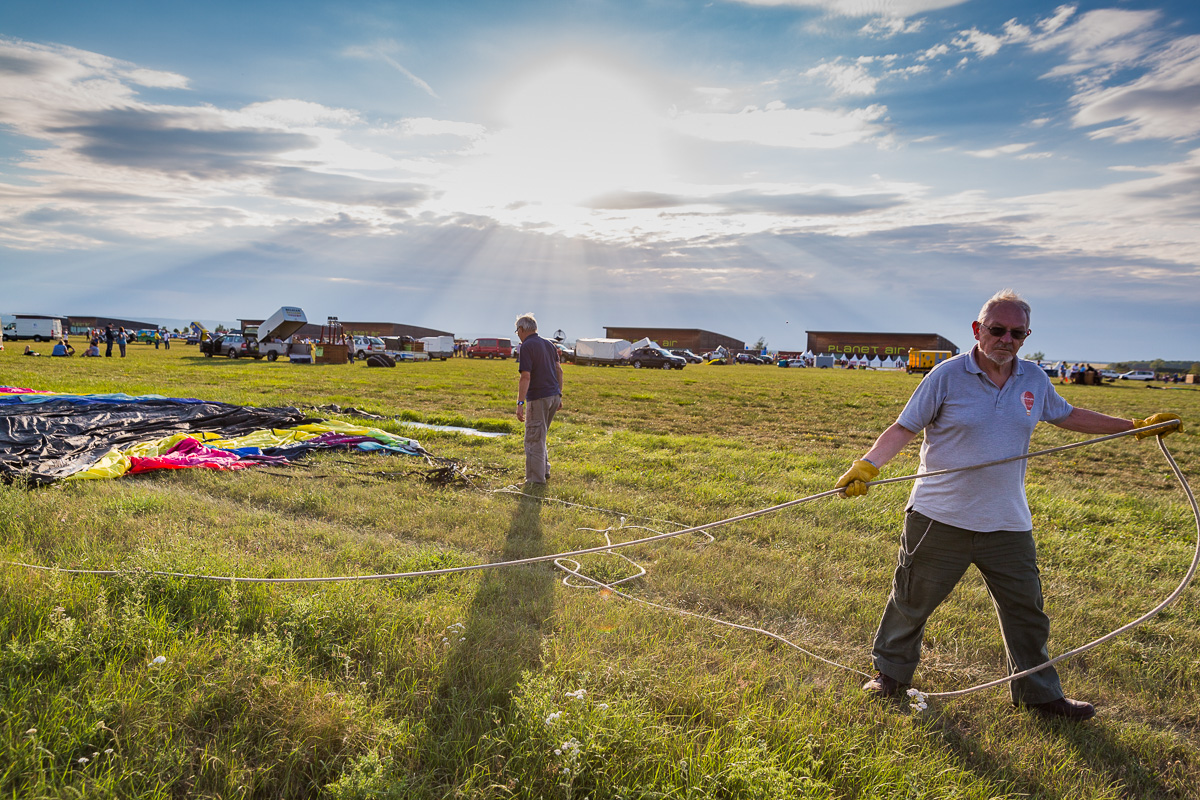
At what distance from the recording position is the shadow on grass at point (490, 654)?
267cm

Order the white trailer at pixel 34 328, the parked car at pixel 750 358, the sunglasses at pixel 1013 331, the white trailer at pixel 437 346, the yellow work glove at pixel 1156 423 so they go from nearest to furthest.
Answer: the sunglasses at pixel 1013 331 → the yellow work glove at pixel 1156 423 → the white trailer at pixel 437 346 → the white trailer at pixel 34 328 → the parked car at pixel 750 358

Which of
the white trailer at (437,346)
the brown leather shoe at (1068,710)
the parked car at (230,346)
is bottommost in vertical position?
the brown leather shoe at (1068,710)

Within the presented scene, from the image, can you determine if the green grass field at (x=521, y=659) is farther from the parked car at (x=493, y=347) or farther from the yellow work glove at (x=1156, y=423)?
the parked car at (x=493, y=347)

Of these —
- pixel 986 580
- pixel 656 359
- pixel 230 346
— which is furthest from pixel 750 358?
pixel 986 580

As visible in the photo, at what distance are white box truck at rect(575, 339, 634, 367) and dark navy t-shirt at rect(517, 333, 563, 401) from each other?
1596 inches

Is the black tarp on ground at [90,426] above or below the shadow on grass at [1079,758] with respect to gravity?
above

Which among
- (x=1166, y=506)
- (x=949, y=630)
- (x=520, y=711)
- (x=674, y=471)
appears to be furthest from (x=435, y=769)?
(x=1166, y=506)

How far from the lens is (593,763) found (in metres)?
2.41

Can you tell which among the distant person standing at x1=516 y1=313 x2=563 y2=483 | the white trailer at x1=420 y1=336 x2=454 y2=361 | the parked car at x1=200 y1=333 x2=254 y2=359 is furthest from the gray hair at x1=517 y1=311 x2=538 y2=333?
the white trailer at x1=420 y1=336 x2=454 y2=361

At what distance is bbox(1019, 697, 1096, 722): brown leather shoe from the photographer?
3.07 metres

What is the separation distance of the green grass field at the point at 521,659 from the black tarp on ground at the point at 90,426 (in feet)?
2.84

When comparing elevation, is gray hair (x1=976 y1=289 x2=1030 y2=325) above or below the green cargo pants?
above

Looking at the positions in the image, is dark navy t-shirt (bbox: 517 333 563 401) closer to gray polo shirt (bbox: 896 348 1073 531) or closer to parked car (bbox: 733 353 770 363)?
gray polo shirt (bbox: 896 348 1073 531)

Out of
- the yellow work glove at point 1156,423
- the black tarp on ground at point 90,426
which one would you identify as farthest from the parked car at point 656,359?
Result: the yellow work glove at point 1156,423
